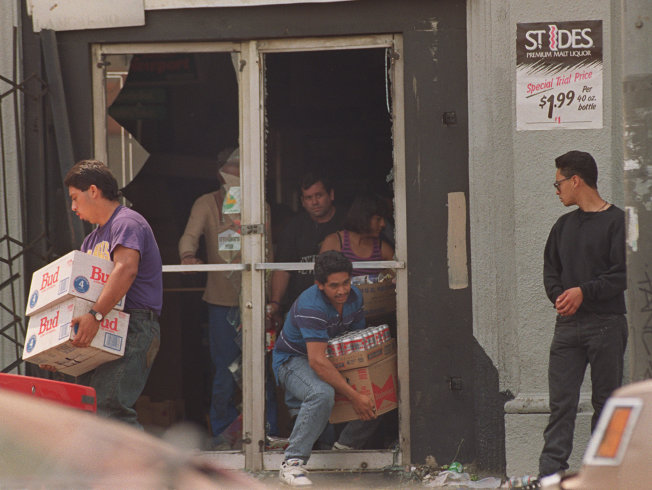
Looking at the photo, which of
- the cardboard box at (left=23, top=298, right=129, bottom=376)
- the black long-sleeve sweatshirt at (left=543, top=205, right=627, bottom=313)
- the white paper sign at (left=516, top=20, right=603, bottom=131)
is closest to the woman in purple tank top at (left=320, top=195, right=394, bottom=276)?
the white paper sign at (left=516, top=20, right=603, bottom=131)

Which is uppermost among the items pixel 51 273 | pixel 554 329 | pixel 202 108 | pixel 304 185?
pixel 202 108

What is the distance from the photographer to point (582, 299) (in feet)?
18.8

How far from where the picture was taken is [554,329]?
6305 mm

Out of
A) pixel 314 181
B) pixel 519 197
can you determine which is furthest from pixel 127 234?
pixel 519 197

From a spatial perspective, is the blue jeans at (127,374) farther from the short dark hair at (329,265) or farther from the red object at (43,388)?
the short dark hair at (329,265)

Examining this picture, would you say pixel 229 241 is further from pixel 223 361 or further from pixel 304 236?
pixel 223 361

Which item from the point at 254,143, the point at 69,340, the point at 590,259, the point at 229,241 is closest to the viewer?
the point at 69,340

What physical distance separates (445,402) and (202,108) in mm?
2674

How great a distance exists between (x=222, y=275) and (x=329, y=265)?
36.2 inches

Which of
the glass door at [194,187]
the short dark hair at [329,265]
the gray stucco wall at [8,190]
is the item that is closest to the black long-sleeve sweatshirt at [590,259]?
the short dark hair at [329,265]

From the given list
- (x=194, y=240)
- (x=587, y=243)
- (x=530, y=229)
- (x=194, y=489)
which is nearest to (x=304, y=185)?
(x=194, y=240)

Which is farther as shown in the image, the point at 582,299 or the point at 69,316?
the point at 582,299

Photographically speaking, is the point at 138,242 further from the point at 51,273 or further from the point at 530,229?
the point at 530,229

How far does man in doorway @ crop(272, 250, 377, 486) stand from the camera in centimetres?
648
